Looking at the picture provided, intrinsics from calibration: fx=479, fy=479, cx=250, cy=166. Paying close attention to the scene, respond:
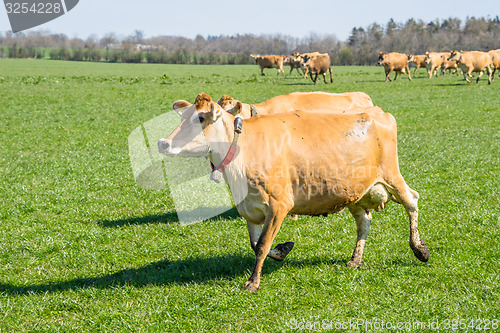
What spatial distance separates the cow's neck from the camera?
204 inches

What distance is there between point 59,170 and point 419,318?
9.93 meters

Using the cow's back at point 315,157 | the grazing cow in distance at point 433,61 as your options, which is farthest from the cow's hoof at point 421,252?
the grazing cow in distance at point 433,61

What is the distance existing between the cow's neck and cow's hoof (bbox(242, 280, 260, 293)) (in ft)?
3.39

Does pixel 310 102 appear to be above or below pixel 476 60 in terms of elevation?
above

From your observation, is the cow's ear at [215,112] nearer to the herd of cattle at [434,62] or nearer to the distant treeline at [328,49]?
the herd of cattle at [434,62]

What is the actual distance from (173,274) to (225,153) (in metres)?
1.93

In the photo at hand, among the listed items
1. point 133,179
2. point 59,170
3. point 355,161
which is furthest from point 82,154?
point 355,161

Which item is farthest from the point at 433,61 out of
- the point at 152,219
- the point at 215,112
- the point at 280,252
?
the point at 215,112

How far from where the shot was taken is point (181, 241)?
7398 mm

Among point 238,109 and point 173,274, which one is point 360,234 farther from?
point 173,274

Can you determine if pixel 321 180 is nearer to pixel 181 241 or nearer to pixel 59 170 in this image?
pixel 181 241

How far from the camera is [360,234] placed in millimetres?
6250

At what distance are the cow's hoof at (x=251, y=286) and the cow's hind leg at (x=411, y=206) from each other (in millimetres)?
1997

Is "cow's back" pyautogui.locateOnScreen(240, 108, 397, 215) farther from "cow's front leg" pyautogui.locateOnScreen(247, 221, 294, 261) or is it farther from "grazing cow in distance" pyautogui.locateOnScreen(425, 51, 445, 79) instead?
"grazing cow in distance" pyautogui.locateOnScreen(425, 51, 445, 79)
